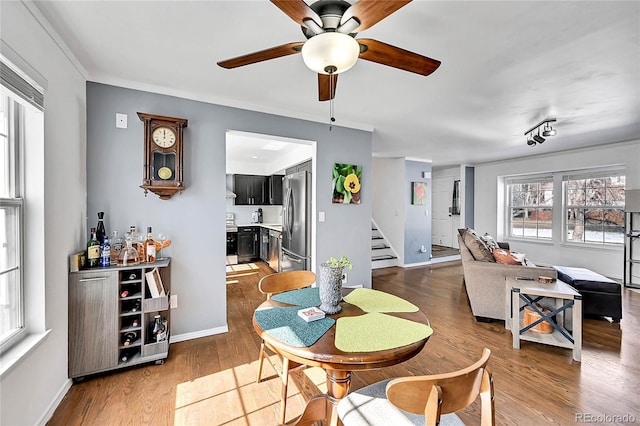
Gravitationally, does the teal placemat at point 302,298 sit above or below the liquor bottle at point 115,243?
below

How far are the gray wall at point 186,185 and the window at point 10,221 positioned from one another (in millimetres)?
772

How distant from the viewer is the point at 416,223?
6211mm

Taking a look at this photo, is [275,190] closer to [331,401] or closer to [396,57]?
[396,57]

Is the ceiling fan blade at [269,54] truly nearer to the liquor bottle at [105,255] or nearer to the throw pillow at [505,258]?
the liquor bottle at [105,255]

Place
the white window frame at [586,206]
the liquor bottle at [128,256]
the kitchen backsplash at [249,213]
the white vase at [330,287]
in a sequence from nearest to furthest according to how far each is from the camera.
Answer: the white vase at [330,287] → the liquor bottle at [128,256] → the white window frame at [586,206] → the kitchen backsplash at [249,213]

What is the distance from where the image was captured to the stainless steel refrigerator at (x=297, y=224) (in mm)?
3660

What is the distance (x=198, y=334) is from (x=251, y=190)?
4.15m

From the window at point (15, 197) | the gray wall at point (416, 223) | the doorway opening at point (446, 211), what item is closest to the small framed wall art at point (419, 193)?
the gray wall at point (416, 223)

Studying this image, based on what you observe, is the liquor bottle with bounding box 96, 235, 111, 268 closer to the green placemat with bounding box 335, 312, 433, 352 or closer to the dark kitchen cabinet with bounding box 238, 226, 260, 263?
the green placemat with bounding box 335, 312, 433, 352

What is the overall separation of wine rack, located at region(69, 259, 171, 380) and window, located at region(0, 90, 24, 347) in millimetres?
435

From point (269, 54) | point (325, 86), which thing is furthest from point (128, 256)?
point (325, 86)

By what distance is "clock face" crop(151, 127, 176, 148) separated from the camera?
8.00ft

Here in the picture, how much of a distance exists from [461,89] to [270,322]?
2.64 meters

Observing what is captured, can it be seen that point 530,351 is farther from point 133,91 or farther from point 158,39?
point 133,91
